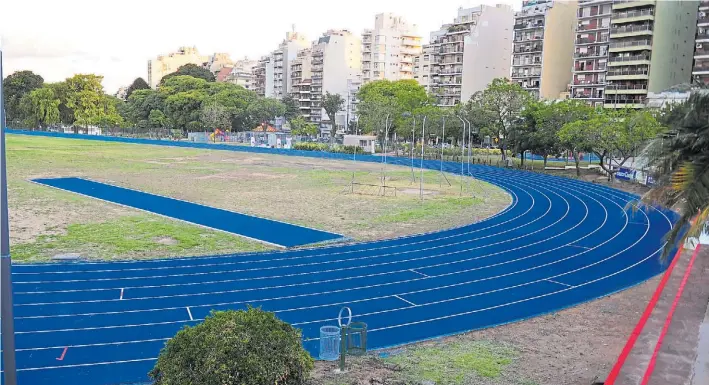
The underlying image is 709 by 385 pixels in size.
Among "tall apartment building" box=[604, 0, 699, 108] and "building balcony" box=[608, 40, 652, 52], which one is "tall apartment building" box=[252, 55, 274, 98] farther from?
"tall apartment building" box=[604, 0, 699, 108]

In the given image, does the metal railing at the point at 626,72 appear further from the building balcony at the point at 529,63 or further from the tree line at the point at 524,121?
the building balcony at the point at 529,63

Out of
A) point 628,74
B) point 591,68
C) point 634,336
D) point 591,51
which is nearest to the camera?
point 634,336

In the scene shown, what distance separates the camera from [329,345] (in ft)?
30.6

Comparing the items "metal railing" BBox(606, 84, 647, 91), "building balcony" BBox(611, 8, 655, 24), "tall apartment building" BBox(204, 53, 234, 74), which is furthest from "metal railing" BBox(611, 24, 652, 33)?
"tall apartment building" BBox(204, 53, 234, 74)

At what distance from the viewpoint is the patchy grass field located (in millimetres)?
16688

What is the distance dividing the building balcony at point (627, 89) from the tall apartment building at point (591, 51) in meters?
2.95

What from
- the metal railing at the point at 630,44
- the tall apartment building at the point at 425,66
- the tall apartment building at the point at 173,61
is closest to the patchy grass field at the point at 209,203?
the metal railing at the point at 630,44

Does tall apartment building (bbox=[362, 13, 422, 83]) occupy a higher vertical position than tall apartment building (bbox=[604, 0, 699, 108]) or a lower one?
higher

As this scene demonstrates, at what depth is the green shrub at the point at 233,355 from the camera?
Answer: 6359 millimetres

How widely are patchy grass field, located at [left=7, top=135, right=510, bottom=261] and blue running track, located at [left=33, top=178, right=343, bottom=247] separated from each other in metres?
0.69

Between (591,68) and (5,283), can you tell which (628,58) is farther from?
(5,283)

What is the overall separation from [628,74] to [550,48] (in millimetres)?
16229

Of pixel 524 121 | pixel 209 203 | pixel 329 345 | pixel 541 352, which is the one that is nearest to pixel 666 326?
pixel 541 352

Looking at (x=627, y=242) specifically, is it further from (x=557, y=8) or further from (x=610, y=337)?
(x=557, y=8)
